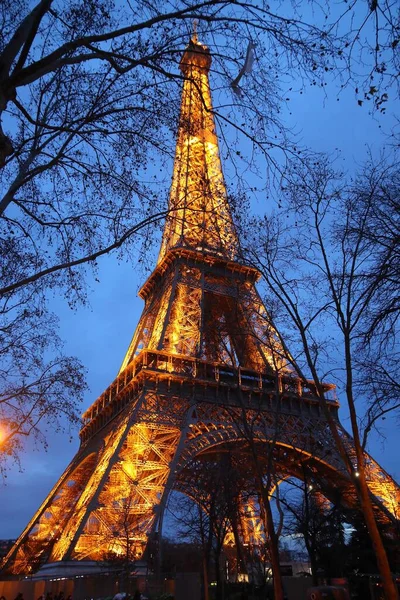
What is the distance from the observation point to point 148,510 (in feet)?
68.0

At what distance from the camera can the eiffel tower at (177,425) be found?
20539 millimetres

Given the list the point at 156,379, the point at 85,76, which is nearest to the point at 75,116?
the point at 85,76

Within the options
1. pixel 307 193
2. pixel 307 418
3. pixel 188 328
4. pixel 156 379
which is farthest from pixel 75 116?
pixel 307 418

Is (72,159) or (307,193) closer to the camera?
(72,159)

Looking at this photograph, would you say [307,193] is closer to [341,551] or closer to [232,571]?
[341,551]

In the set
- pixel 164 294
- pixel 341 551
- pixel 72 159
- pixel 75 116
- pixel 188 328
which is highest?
pixel 164 294

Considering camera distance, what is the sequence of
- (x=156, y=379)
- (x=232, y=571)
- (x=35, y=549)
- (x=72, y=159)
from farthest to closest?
(x=232, y=571) → (x=35, y=549) → (x=156, y=379) → (x=72, y=159)

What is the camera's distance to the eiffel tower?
20539 millimetres

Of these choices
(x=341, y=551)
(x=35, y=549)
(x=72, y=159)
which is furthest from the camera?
(x=35, y=549)

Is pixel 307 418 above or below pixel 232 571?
above

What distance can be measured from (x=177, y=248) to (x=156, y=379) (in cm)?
988

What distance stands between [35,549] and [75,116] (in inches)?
1055

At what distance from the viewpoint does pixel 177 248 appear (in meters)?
33.0

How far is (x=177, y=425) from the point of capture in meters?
24.4
